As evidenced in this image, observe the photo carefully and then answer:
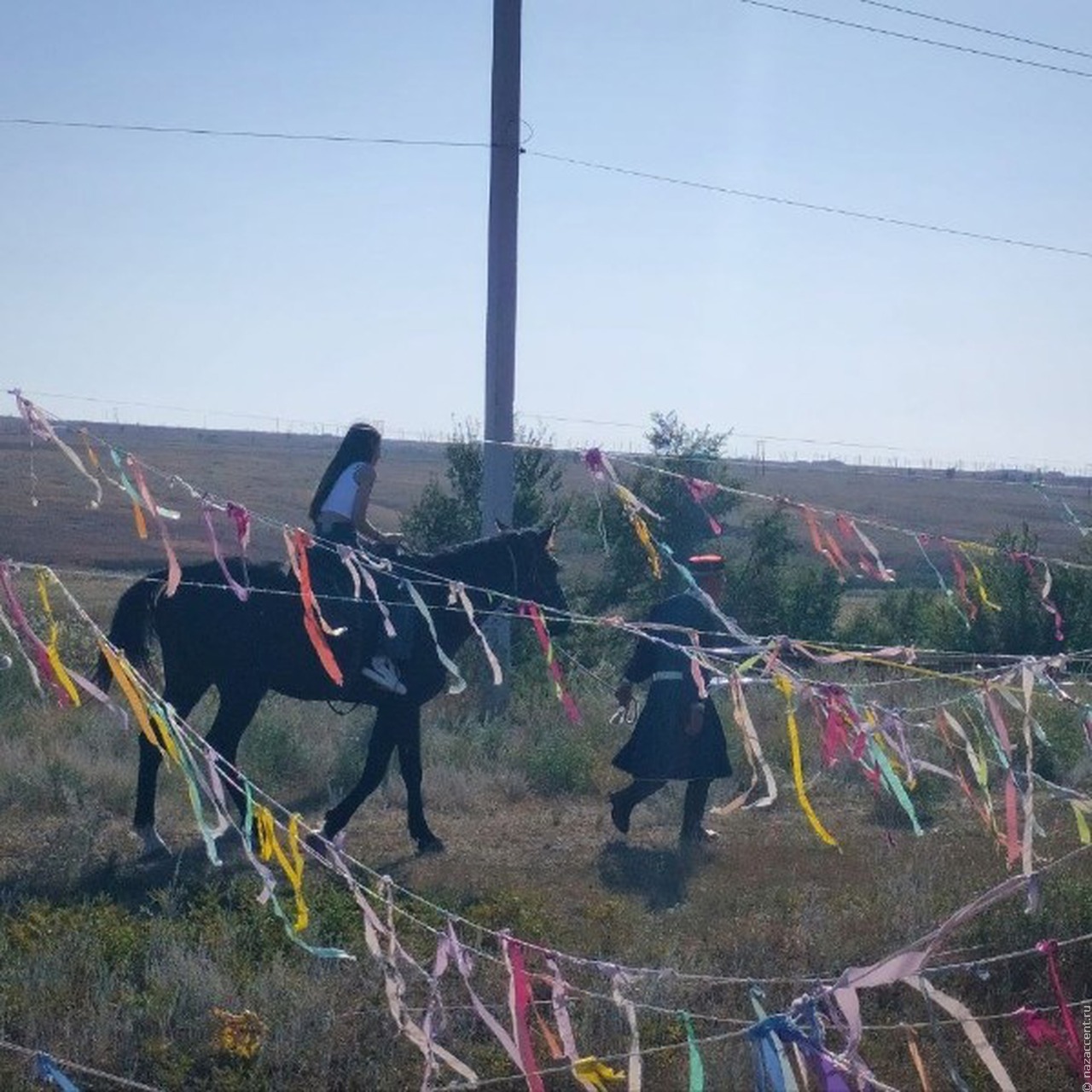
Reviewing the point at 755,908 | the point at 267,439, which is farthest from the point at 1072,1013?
the point at 267,439

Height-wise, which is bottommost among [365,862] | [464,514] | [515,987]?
[365,862]

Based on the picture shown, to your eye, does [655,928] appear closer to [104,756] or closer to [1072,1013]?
[1072,1013]

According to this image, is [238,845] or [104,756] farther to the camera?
[104,756]

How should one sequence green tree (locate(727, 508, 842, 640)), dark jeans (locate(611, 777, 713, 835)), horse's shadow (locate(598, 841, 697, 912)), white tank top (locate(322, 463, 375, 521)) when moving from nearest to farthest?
horse's shadow (locate(598, 841, 697, 912)) < white tank top (locate(322, 463, 375, 521)) < dark jeans (locate(611, 777, 713, 835)) < green tree (locate(727, 508, 842, 640))

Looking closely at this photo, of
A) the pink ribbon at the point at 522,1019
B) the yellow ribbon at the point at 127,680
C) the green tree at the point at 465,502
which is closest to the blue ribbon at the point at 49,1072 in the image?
the yellow ribbon at the point at 127,680

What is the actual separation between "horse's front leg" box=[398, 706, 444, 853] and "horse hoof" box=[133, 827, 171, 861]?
4.62 ft

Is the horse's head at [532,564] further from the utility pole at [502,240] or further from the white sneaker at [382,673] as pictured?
the utility pole at [502,240]

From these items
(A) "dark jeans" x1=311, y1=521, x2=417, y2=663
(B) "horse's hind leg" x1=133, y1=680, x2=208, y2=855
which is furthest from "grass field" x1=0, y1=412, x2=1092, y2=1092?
(A) "dark jeans" x1=311, y1=521, x2=417, y2=663

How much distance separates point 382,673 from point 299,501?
Result: 1357 inches

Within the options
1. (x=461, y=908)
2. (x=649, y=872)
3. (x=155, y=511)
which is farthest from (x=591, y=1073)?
(x=649, y=872)

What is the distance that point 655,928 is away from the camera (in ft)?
25.1

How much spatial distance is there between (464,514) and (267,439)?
112942 mm

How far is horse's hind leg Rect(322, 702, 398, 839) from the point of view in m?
9.38

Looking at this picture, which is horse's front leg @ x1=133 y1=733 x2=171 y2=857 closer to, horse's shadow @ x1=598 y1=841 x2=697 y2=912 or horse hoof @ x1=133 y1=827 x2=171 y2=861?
horse hoof @ x1=133 y1=827 x2=171 y2=861
